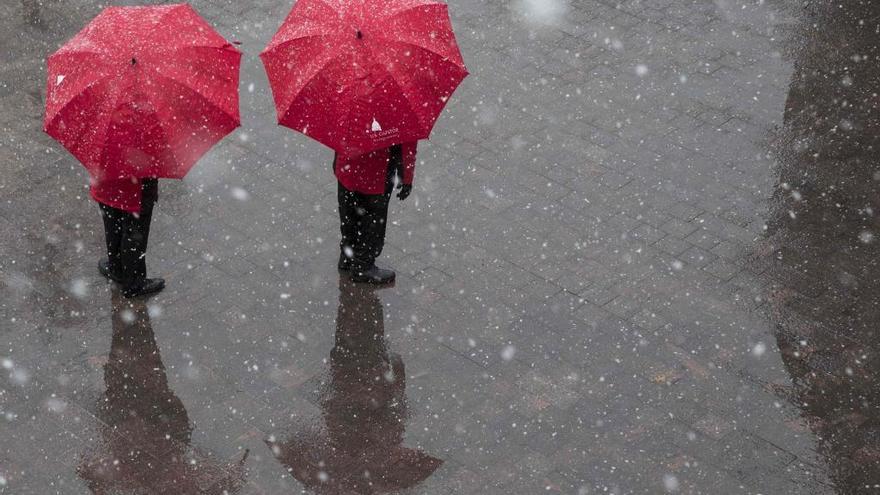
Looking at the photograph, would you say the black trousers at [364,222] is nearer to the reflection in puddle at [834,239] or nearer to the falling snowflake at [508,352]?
the falling snowflake at [508,352]

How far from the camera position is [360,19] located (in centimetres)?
831

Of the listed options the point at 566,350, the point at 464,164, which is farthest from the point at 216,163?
the point at 566,350

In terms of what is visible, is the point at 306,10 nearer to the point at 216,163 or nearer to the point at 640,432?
the point at 216,163

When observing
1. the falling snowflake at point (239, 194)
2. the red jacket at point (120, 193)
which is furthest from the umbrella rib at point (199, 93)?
the falling snowflake at point (239, 194)

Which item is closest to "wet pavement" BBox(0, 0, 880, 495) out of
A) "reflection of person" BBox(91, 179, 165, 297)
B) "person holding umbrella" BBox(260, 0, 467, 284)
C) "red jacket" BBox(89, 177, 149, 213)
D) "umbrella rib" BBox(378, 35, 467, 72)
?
"reflection of person" BBox(91, 179, 165, 297)

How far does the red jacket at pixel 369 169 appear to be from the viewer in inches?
349

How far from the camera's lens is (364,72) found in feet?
26.9

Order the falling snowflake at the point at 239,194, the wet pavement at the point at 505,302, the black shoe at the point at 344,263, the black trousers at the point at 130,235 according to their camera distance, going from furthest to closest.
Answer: the falling snowflake at the point at 239,194 < the black shoe at the point at 344,263 < the black trousers at the point at 130,235 < the wet pavement at the point at 505,302

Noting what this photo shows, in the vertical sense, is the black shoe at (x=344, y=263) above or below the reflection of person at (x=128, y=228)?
below

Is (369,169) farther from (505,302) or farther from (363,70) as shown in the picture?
(505,302)

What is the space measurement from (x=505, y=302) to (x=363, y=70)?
1.95m

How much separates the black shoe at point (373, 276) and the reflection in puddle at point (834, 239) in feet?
8.57

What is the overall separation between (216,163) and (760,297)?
4334 millimetres

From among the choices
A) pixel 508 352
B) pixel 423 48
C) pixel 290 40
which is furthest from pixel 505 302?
pixel 290 40
